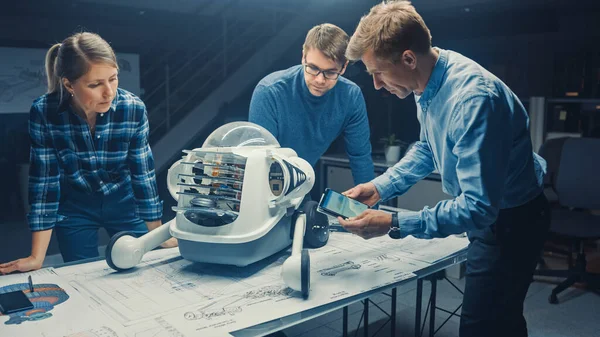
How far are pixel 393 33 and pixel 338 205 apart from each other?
21.0 inches

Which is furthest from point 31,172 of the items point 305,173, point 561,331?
point 561,331

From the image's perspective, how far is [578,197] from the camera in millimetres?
3338

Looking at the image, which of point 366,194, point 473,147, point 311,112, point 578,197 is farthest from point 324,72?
point 578,197

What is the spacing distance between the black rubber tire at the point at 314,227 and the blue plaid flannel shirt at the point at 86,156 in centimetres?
56

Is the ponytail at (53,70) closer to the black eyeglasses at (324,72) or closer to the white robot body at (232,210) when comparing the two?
the white robot body at (232,210)

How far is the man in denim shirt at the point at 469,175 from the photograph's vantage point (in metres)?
1.21

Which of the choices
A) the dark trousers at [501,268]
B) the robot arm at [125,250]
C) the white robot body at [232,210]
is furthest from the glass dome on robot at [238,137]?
the dark trousers at [501,268]

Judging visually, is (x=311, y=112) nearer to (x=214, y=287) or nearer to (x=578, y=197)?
(x=214, y=287)

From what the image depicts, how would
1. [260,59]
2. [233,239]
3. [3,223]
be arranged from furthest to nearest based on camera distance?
[260,59], [3,223], [233,239]

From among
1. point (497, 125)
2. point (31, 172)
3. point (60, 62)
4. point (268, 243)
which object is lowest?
point (268, 243)

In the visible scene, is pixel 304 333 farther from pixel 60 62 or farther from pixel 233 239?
pixel 60 62

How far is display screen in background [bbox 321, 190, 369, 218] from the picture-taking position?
4.94 feet

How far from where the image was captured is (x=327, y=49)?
190 cm

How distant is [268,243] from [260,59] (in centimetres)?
454
